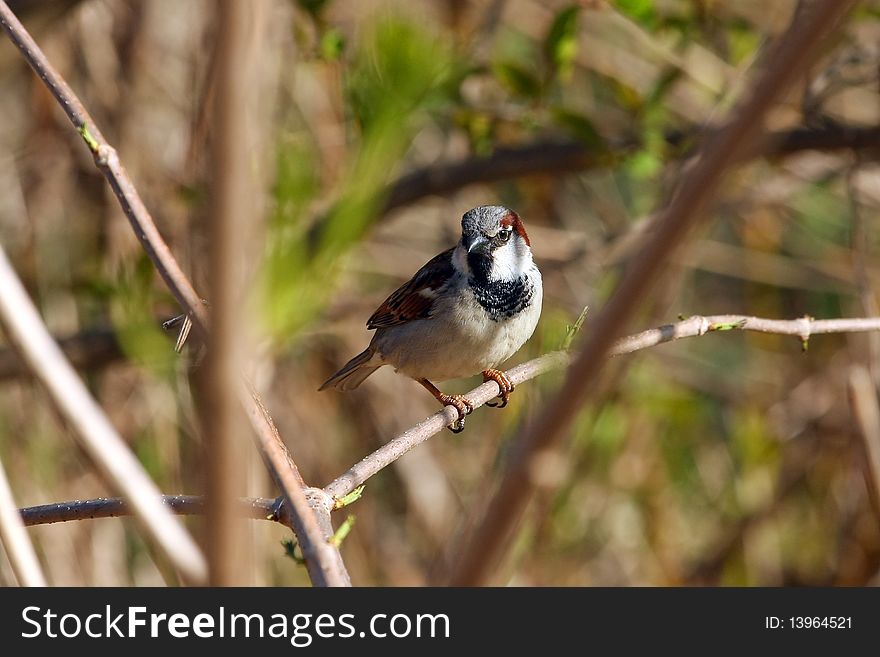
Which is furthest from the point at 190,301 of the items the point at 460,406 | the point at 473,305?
the point at 473,305

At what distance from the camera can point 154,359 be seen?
176 centimetres

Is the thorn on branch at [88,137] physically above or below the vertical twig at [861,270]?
below

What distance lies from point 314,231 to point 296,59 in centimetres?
154

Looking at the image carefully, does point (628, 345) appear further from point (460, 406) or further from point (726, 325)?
point (460, 406)

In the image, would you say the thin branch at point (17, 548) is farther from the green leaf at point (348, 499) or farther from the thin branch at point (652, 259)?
the thin branch at point (652, 259)

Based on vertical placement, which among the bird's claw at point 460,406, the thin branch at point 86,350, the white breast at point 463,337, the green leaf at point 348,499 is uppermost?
the thin branch at point 86,350

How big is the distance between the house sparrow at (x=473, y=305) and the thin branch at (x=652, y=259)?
8.82ft

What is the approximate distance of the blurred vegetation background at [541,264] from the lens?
4.39 metres

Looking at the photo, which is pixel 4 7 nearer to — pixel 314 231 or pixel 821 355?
pixel 314 231

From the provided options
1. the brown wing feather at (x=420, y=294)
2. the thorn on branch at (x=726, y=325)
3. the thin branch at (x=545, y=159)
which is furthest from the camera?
the thin branch at (x=545, y=159)

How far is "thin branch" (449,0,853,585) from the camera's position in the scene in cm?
87

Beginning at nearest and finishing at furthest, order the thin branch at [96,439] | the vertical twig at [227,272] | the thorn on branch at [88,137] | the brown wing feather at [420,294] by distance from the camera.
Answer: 1. the vertical twig at [227,272]
2. the thin branch at [96,439]
3. the thorn on branch at [88,137]
4. the brown wing feather at [420,294]

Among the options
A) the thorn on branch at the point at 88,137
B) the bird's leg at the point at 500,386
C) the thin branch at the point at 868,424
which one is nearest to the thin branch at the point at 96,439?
the thorn on branch at the point at 88,137

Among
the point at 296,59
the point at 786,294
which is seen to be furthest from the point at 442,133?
the point at 786,294
